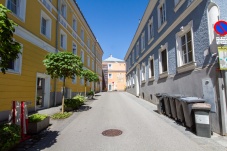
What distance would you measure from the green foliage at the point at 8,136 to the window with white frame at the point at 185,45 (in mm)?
7200

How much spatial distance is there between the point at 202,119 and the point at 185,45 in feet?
14.8

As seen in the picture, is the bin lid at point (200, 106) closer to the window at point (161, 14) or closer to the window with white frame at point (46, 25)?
the window at point (161, 14)

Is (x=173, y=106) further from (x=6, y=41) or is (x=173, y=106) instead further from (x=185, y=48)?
(x=6, y=41)

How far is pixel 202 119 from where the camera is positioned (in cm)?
546

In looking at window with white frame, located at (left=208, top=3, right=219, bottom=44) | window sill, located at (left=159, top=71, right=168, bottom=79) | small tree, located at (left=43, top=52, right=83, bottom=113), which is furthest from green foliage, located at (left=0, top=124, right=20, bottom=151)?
window sill, located at (left=159, top=71, right=168, bottom=79)

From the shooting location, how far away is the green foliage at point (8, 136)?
3919 mm

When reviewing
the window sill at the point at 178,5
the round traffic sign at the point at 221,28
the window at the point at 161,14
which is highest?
the window at the point at 161,14

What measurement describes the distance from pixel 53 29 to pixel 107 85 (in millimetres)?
38477

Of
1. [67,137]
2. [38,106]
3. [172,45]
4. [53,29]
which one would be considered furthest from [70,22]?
[67,137]

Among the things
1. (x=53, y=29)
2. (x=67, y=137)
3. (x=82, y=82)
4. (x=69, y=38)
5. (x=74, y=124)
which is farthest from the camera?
(x=82, y=82)

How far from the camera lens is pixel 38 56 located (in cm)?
1104

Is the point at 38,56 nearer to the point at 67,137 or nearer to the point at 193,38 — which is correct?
the point at 67,137

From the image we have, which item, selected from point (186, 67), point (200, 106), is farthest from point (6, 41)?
point (186, 67)

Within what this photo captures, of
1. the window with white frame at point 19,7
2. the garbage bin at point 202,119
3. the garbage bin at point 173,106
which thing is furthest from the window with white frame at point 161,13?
the window with white frame at point 19,7
